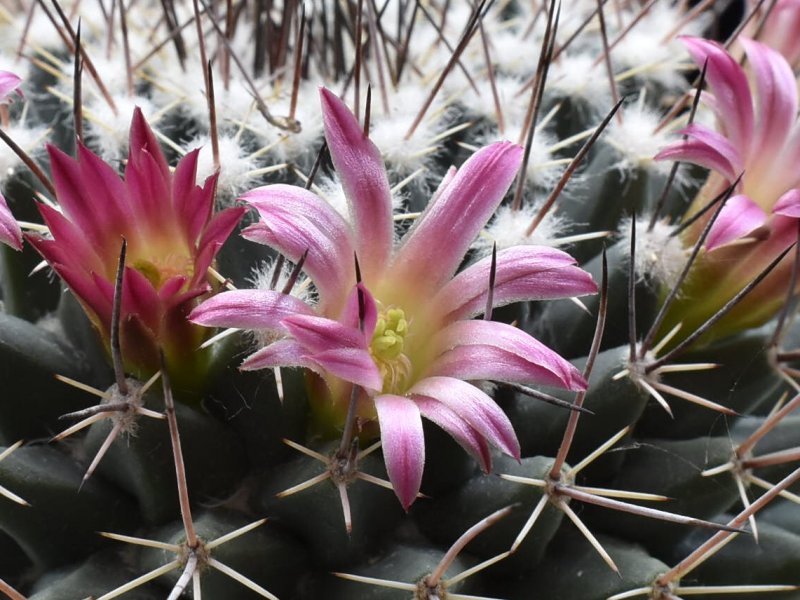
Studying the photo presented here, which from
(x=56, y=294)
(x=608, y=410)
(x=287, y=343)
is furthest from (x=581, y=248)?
(x=56, y=294)

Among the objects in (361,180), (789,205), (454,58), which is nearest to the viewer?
(361,180)

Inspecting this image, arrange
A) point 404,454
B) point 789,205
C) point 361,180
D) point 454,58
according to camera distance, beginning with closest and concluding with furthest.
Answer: point 404,454 < point 361,180 < point 789,205 < point 454,58

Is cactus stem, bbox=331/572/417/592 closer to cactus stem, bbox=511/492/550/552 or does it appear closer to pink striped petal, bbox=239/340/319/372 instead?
cactus stem, bbox=511/492/550/552

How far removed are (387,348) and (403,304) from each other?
52 mm

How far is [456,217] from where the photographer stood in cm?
79

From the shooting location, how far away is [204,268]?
0.73m

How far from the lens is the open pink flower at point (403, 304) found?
2.22 ft

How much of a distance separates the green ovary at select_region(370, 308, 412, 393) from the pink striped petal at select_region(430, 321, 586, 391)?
0.15 ft

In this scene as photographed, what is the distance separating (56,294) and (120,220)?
0.30m

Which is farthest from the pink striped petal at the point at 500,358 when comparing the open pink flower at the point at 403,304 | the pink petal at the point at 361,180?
the pink petal at the point at 361,180

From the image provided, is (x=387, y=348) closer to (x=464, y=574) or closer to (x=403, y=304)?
(x=403, y=304)

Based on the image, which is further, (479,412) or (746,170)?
(746,170)

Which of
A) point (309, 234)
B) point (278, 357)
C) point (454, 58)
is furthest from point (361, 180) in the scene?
point (454, 58)

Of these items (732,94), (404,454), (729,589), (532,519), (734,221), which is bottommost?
(729,589)
